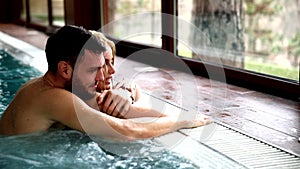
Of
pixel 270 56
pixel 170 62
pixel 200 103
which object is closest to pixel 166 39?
pixel 170 62

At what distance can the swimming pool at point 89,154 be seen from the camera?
1944mm

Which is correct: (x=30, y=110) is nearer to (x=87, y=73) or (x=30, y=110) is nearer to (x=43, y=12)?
(x=87, y=73)

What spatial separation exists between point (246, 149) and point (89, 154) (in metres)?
0.75

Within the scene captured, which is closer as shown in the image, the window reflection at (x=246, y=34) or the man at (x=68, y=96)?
the man at (x=68, y=96)

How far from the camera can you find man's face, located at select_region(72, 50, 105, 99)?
6.72 ft

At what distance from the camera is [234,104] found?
3066 mm

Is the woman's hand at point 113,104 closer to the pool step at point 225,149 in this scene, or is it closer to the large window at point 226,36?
the pool step at point 225,149

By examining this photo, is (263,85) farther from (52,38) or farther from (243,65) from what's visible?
(52,38)

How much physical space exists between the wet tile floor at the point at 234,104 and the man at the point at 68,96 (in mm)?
691

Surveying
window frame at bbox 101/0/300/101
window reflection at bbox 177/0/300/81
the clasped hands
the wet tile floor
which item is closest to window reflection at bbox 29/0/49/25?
window frame at bbox 101/0/300/101

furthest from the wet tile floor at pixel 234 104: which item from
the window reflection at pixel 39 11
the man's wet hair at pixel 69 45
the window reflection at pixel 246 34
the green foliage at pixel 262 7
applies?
the window reflection at pixel 39 11

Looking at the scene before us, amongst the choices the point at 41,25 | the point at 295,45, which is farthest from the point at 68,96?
the point at 41,25

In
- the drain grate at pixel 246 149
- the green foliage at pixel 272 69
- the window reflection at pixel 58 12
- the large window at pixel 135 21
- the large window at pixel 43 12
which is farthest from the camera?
the large window at pixel 43 12

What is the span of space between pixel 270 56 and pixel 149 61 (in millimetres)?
1617
